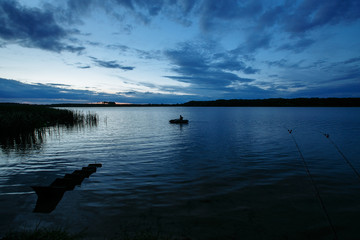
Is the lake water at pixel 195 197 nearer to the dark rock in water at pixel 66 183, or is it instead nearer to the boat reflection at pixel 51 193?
the boat reflection at pixel 51 193

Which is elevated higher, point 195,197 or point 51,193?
point 51,193

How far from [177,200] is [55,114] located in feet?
149

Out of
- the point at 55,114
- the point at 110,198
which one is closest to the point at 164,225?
the point at 110,198

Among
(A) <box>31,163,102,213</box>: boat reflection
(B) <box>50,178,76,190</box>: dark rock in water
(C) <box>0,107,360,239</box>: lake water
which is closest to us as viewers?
(C) <box>0,107,360,239</box>: lake water

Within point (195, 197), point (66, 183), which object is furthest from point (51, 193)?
point (195, 197)

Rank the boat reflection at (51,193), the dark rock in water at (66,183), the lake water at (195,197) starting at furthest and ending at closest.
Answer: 1. the dark rock in water at (66,183)
2. the boat reflection at (51,193)
3. the lake water at (195,197)

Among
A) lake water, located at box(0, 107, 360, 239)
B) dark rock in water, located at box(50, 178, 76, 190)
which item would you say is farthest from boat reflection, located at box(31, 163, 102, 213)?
lake water, located at box(0, 107, 360, 239)

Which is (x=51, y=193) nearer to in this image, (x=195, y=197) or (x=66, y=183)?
(x=66, y=183)

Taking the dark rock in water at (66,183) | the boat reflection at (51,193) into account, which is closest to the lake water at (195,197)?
the boat reflection at (51,193)

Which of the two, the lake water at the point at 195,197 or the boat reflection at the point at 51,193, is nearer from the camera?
the lake water at the point at 195,197

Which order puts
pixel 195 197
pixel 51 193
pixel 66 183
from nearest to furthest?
pixel 51 193, pixel 195 197, pixel 66 183

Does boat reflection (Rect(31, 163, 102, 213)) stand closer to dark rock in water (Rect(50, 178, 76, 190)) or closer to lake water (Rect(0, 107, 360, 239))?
dark rock in water (Rect(50, 178, 76, 190))

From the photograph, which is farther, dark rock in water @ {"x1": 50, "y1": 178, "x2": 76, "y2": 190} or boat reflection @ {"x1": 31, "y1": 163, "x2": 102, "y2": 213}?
dark rock in water @ {"x1": 50, "y1": 178, "x2": 76, "y2": 190}

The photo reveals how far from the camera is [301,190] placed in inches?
369
